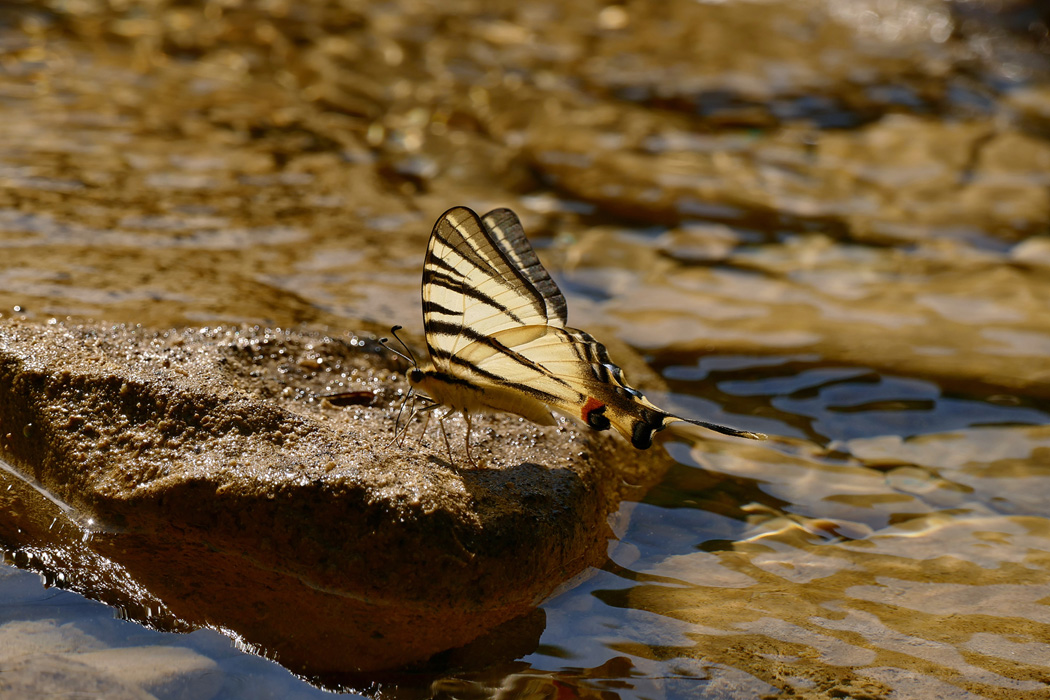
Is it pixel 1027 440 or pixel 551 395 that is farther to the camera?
pixel 1027 440

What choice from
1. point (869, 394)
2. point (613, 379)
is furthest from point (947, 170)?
point (613, 379)

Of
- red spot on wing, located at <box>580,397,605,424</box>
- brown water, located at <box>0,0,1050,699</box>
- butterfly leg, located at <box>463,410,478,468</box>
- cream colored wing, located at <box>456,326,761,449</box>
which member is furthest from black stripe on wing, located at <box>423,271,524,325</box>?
brown water, located at <box>0,0,1050,699</box>

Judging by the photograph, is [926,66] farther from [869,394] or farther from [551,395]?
[551,395]

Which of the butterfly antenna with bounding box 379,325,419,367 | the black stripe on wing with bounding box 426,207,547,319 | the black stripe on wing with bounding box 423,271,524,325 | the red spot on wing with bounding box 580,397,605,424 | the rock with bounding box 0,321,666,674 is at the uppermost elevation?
the black stripe on wing with bounding box 426,207,547,319

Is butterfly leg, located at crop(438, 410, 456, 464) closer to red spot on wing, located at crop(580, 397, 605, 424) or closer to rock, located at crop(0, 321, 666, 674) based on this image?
rock, located at crop(0, 321, 666, 674)

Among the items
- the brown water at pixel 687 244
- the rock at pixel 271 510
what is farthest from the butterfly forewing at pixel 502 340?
the brown water at pixel 687 244

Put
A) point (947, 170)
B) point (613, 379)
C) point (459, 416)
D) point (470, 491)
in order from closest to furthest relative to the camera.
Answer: point (470, 491), point (613, 379), point (459, 416), point (947, 170)

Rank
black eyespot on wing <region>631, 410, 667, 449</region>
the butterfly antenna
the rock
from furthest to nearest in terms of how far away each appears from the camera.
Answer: the butterfly antenna, black eyespot on wing <region>631, 410, 667, 449</region>, the rock
